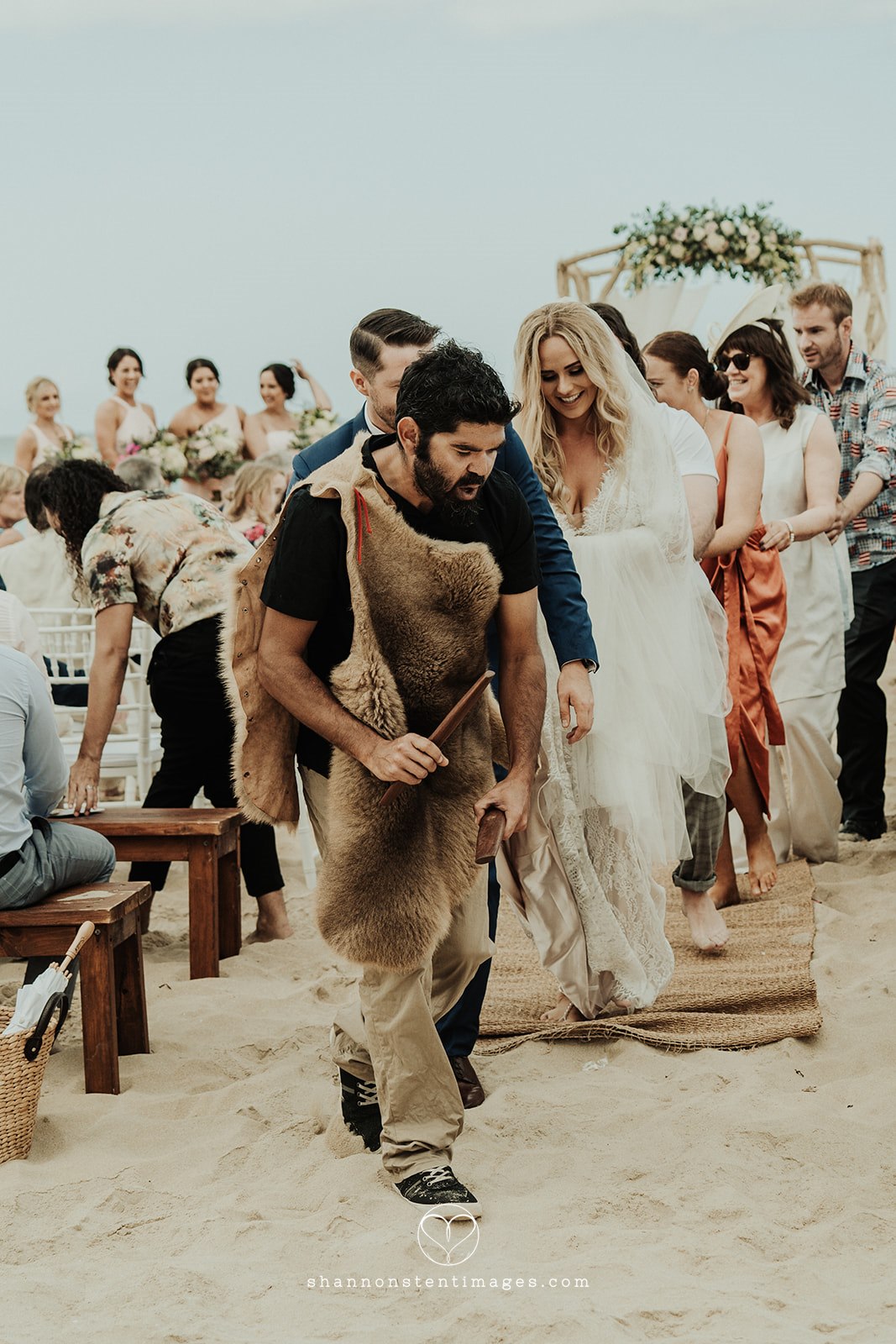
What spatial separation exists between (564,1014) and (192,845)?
1.34 metres

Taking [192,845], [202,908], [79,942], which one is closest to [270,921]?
[202,908]

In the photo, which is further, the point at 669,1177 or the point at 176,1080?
the point at 176,1080

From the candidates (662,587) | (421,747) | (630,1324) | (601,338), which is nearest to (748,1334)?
(630,1324)

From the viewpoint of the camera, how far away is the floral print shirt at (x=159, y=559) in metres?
4.64

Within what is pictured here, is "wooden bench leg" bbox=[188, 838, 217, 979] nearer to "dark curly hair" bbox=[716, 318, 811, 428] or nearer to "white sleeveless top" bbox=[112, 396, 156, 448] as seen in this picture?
"dark curly hair" bbox=[716, 318, 811, 428]

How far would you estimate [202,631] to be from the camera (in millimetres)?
4785

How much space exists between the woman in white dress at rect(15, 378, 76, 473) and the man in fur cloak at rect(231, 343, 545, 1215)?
6652mm

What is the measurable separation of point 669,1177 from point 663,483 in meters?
1.87

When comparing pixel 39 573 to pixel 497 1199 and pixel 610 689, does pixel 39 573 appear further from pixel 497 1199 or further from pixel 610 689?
pixel 497 1199

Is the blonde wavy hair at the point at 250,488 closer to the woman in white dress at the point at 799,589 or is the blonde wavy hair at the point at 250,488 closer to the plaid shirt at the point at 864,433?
the woman in white dress at the point at 799,589

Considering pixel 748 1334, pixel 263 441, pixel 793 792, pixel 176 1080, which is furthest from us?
pixel 263 441

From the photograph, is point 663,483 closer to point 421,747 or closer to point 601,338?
point 601,338

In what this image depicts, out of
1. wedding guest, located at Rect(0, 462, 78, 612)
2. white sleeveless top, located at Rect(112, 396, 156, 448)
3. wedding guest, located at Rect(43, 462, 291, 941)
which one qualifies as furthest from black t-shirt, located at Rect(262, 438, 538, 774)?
white sleeveless top, located at Rect(112, 396, 156, 448)

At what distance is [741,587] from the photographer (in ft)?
16.5
